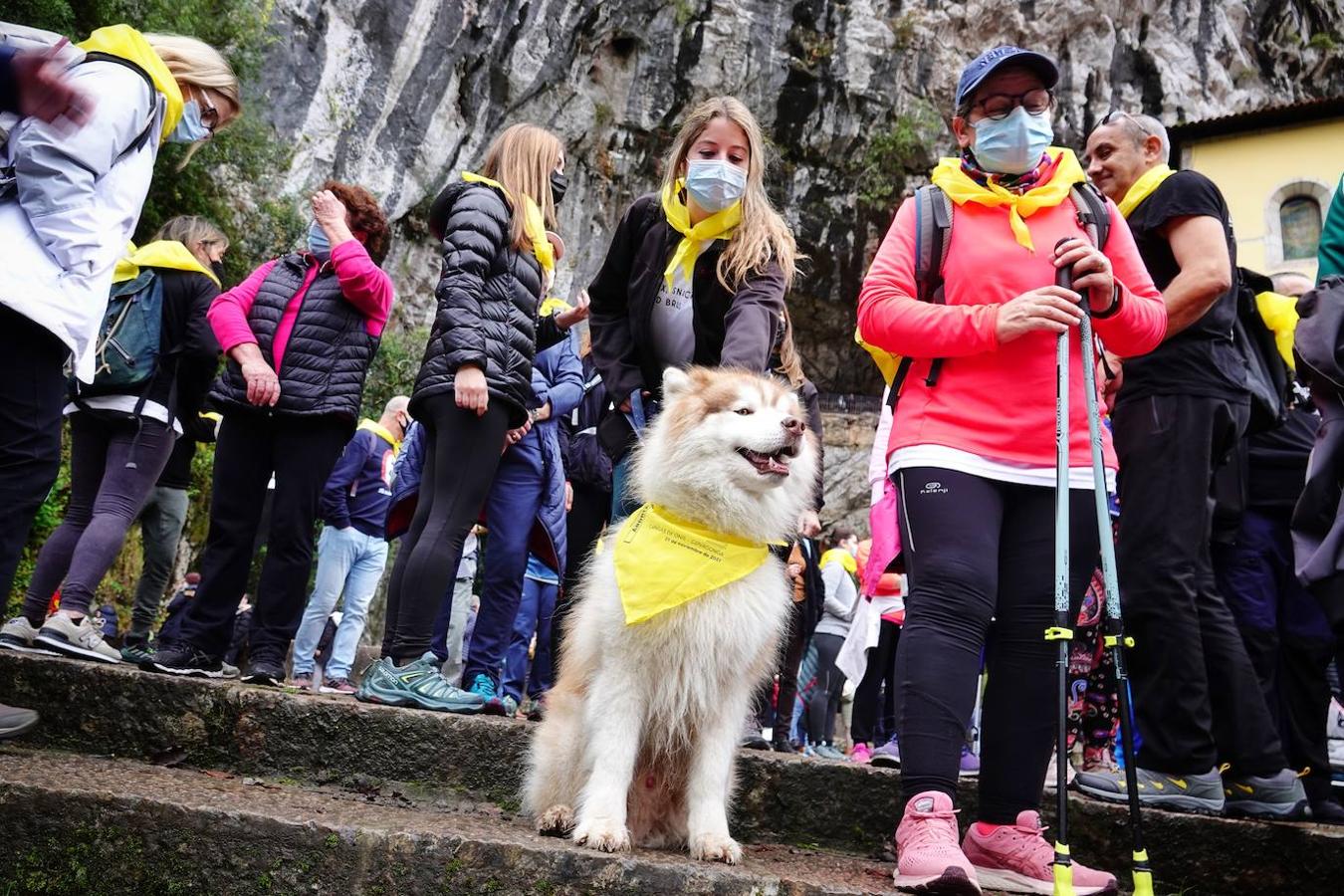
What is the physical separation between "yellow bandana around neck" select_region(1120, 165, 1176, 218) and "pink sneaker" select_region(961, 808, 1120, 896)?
2269 mm

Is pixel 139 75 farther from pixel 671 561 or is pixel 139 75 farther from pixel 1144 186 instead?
pixel 1144 186

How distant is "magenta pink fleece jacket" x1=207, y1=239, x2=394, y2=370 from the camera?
4.14 meters

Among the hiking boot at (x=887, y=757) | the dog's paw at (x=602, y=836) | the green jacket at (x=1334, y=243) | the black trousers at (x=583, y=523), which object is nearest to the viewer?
the dog's paw at (x=602, y=836)

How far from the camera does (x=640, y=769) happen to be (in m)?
2.71

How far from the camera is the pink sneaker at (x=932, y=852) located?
220 centimetres

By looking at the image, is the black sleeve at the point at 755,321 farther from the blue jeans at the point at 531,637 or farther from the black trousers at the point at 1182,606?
the blue jeans at the point at 531,637

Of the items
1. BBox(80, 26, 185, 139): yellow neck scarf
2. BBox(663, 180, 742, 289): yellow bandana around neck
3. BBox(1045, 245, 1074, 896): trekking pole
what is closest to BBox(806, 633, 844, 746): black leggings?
BBox(663, 180, 742, 289): yellow bandana around neck

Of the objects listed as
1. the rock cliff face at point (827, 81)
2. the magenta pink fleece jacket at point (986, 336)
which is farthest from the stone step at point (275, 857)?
the rock cliff face at point (827, 81)

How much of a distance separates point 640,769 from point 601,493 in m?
2.35

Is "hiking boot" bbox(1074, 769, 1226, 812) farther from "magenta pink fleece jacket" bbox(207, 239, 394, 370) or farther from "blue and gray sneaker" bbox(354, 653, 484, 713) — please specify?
"magenta pink fleece jacket" bbox(207, 239, 394, 370)

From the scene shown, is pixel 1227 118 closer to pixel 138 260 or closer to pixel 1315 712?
pixel 1315 712

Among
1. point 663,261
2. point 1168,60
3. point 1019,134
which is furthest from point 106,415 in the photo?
point 1168,60

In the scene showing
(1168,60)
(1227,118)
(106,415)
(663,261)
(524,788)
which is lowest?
(524,788)

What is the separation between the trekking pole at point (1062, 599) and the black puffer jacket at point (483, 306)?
2055mm
